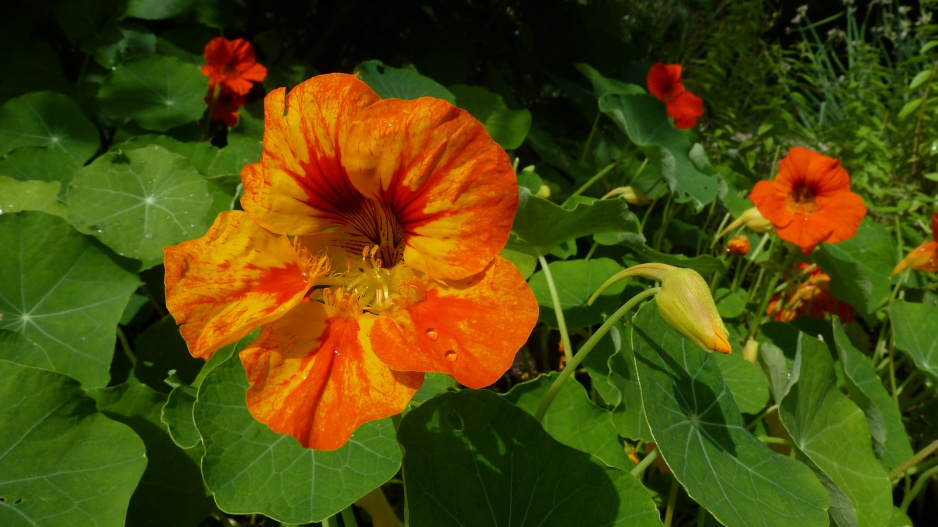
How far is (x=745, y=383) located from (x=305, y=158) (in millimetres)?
1042

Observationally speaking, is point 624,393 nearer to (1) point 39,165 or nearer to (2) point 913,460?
(2) point 913,460

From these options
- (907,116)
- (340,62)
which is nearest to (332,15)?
(340,62)

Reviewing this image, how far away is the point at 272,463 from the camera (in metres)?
0.89

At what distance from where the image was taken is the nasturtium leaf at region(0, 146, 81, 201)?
160cm

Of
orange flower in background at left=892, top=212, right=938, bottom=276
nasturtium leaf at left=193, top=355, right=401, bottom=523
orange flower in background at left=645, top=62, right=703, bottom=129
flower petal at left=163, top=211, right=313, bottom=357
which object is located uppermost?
flower petal at left=163, top=211, right=313, bottom=357

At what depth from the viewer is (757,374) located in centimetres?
129

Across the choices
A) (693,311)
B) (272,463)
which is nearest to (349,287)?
(272,463)

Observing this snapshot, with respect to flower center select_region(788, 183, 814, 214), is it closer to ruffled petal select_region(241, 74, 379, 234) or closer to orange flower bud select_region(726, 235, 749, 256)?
orange flower bud select_region(726, 235, 749, 256)

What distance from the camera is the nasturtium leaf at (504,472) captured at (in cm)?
85

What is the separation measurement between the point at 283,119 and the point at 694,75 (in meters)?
2.86

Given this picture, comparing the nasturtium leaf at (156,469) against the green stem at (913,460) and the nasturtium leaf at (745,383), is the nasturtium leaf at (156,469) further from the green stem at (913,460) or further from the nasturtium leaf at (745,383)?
the green stem at (913,460)

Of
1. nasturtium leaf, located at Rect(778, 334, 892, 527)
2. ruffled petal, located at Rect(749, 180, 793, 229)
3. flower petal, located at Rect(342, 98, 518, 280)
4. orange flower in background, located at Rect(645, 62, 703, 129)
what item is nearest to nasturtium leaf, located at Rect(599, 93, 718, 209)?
orange flower in background, located at Rect(645, 62, 703, 129)

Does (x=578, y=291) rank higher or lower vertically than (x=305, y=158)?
lower

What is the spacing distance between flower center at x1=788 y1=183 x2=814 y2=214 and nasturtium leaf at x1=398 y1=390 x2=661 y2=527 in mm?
1100
